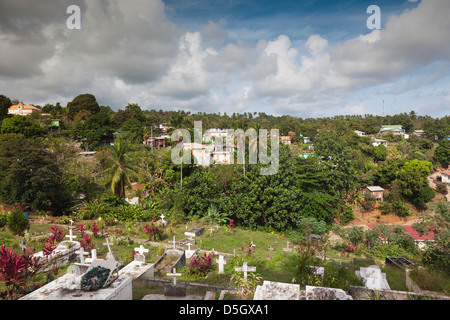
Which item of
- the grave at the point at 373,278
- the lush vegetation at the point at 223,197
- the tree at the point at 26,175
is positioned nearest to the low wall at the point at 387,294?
the lush vegetation at the point at 223,197

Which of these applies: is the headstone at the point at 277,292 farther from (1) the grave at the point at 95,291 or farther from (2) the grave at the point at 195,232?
(2) the grave at the point at 195,232

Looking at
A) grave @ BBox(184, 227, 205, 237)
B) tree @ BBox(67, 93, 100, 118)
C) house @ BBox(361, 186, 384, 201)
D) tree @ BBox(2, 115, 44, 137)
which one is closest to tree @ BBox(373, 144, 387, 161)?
house @ BBox(361, 186, 384, 201)

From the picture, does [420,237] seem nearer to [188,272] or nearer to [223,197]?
[223,197]

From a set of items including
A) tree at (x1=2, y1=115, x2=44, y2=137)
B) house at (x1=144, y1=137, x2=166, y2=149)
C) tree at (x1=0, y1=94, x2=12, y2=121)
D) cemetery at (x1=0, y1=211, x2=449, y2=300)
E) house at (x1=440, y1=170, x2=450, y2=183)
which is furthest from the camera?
house at (x1=144, y1=137, x2=166, y2=149)

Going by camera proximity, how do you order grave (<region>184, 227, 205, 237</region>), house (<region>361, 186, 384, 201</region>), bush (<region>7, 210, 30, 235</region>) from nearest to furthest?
1. bush (<region>7, 210, 30, 235</region>)
2. grave (<region>184, 227, 205, 237</region>)
3. house (<region>361, 186, 384, 201</region>)

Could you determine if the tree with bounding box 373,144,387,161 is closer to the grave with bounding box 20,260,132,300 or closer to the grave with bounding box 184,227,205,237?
the grave with bounding box 184,227,205,237
